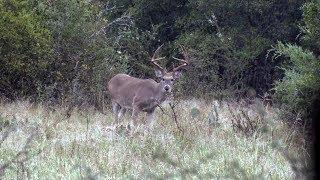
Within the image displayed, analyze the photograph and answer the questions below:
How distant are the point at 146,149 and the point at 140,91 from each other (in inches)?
263

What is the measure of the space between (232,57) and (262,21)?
127cm

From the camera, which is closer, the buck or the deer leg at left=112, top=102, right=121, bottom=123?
the buck

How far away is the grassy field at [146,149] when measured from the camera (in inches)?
266

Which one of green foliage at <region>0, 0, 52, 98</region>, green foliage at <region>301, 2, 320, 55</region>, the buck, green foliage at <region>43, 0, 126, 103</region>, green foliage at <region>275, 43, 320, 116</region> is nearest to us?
green foliage at <region>275, 43, 320, 116</region>

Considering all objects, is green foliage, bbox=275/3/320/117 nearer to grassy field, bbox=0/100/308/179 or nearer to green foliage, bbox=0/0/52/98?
grassy field, bbox=0/100/308/179

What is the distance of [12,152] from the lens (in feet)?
26.9

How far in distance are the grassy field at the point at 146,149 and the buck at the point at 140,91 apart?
114 inches

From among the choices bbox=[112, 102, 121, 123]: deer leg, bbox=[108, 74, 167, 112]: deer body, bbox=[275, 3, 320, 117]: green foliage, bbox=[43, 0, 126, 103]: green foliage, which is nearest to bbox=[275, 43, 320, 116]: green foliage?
bbox=[275, 3, 320, 117]: green foliage

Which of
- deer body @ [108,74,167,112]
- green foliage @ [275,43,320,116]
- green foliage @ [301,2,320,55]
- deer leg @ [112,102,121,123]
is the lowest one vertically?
deer leg @ [112,102,121,123]

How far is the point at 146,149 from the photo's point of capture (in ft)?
26.7

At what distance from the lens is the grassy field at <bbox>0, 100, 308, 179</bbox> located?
6.75 metres

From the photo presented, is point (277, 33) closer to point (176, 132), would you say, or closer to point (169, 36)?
point (169, 36)

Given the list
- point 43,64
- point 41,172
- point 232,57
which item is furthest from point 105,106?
point 41,172

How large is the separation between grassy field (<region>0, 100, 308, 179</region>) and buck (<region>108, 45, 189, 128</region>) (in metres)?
2.91
